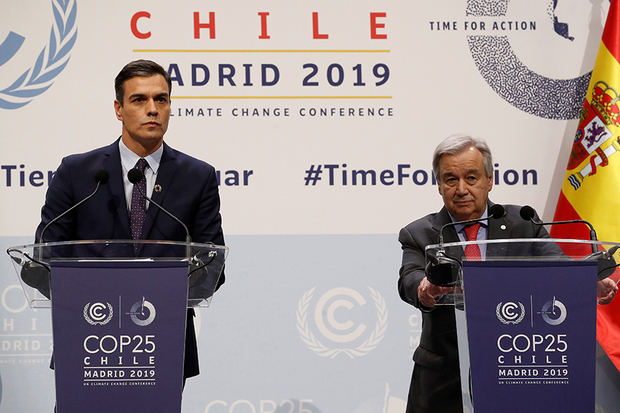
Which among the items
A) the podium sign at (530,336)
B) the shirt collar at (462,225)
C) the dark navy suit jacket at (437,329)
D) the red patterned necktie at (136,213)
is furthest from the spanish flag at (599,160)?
the red patterned necktie at (136,213)

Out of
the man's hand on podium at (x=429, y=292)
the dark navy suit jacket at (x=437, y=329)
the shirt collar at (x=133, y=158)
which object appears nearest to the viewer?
the man's hand on podium at (x=429, y=292)

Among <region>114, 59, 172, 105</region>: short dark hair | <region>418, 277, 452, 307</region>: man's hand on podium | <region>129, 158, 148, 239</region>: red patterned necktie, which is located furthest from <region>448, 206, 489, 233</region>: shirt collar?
<region>114, 59, 172, 105</region>: short dark hair

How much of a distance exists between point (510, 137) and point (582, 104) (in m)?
0.44

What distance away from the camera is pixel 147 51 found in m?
4.38

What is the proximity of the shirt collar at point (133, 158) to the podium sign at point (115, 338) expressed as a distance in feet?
3.35

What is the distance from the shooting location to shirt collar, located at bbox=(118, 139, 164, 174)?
10.5ft

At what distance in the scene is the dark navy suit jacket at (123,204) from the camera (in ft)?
9.94

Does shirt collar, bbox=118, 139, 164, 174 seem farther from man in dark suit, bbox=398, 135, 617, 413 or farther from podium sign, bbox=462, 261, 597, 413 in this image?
podium sign, bbox=462, 261, 597, 413

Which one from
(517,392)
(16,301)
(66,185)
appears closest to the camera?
(517,392)

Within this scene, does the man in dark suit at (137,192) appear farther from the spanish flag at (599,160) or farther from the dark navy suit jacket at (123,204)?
the spanish flag at (599,160)

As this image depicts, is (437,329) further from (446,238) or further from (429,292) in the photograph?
(429,292)

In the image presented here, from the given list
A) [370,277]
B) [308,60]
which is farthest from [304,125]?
[370,277]

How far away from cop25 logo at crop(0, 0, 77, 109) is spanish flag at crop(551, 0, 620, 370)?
Result: 278 cm

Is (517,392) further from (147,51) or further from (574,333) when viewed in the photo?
(147,51)
